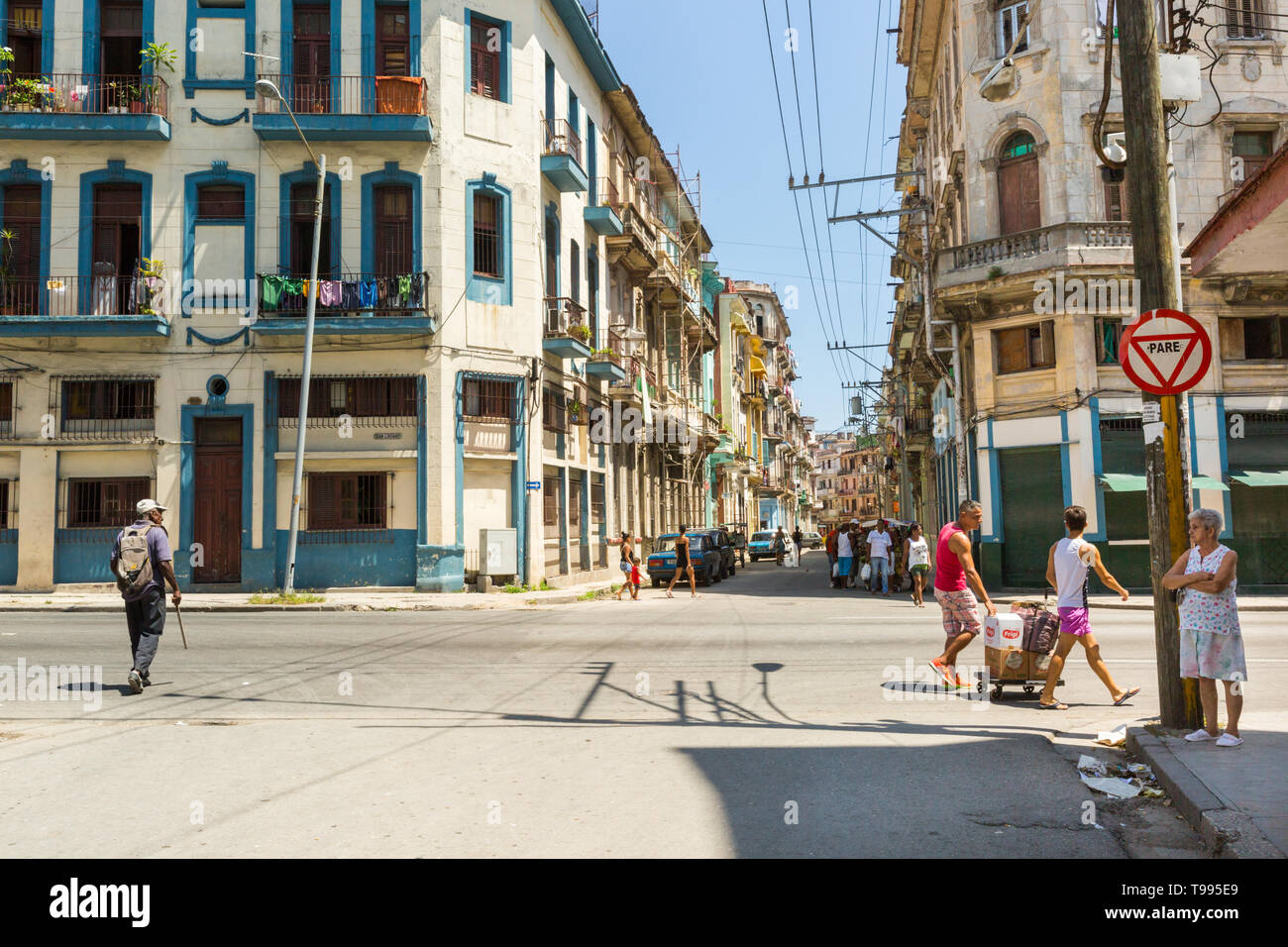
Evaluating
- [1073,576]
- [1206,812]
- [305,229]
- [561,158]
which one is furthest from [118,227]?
[1206,812]

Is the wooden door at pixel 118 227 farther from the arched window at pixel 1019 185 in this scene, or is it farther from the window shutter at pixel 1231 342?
the window shutter at pixel 1231 342

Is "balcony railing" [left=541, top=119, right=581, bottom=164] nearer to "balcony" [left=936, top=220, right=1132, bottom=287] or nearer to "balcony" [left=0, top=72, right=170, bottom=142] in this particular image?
"balcony" [left=0, top=72, right=170, bottom=142]

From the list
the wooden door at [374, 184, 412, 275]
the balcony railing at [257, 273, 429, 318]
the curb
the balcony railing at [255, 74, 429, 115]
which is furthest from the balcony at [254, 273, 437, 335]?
the curb

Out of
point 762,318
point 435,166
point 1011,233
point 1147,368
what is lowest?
point 1147,368

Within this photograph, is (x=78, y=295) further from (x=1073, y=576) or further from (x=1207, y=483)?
(x=1207, y=483)

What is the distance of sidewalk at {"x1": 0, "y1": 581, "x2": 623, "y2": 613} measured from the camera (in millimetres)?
19578

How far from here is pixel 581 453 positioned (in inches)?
1159

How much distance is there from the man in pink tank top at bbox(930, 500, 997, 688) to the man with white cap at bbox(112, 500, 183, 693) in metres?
7.40

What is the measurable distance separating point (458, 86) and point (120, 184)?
8.43 meters

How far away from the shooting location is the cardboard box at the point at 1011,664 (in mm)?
8984

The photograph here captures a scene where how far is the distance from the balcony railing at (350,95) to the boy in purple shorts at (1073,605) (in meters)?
19.6

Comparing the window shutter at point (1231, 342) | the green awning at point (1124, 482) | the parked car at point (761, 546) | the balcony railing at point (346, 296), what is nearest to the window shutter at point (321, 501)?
the balcony railing at point (346, 296)
